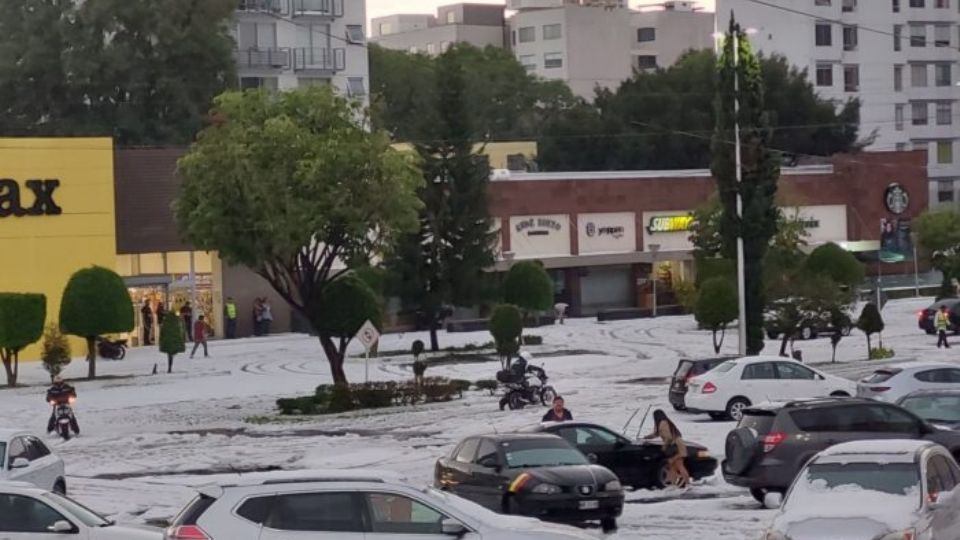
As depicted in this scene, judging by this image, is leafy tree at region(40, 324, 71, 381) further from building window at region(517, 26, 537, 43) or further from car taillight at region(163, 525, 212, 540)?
building window at region(517, 26, 537, 43)

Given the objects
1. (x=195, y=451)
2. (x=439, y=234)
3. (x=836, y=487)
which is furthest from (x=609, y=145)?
(x=836, y=487)

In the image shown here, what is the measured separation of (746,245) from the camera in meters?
52.4

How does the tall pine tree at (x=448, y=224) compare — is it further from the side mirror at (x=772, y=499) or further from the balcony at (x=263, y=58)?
the side mirror at (x=772, y=499)

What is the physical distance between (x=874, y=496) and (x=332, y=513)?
5.40 meters

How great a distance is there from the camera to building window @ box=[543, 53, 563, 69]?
16362 centimetres

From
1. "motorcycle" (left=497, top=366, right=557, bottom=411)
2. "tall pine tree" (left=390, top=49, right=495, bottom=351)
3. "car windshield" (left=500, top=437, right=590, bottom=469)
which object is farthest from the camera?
"tall pine tree" (left=390, top=49, right=495, bottom=351)

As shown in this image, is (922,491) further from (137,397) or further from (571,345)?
(571,345)

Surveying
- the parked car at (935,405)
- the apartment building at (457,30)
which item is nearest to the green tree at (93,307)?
the parked car at (935,405)

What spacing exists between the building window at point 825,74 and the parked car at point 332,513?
107 meters

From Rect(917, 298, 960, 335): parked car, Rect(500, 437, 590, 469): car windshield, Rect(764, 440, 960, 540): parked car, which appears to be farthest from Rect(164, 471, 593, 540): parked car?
Rect(917, 298, 960, 335): parked car

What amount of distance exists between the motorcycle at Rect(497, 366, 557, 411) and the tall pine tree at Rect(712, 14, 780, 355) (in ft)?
30.9

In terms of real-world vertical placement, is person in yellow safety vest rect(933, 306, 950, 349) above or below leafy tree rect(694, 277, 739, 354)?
below

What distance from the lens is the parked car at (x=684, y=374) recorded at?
130 feet

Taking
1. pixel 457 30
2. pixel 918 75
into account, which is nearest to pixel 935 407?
pixel 918 75
